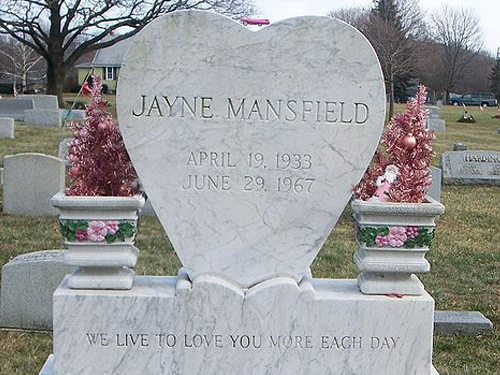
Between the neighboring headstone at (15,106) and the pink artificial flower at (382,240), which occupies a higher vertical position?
the pink artificial flower at (382,240)

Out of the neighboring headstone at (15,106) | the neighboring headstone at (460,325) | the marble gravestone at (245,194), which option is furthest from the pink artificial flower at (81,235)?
the neighboring headstone at (15,106)

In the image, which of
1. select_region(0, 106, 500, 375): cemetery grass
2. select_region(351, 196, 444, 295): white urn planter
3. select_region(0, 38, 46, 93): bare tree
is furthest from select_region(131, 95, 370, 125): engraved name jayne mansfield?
select_region(0, 38, 46, 93): bare tree

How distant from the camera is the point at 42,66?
68375 millimetres

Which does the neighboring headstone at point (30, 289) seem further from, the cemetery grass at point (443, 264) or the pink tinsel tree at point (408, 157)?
the pink tinsel tree at point (408, 157)

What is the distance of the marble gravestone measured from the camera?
4.18m

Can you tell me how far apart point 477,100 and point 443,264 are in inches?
2184

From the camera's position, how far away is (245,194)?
4289 mm

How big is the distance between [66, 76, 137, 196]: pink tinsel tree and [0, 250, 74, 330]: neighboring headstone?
1.65 m

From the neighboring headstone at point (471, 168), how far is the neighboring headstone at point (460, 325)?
9336mm

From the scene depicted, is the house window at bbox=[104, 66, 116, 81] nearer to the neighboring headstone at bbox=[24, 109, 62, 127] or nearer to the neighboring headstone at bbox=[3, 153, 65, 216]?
the neighboring headstone at bbox=[24, 109, 62, 127]

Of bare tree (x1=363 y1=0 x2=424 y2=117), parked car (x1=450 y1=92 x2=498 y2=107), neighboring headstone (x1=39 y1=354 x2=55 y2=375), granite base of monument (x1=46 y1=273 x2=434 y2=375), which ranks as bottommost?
parked car (x1=450 y1=92 x2=498 y2=107)

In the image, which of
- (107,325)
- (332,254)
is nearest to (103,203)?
(107,325)

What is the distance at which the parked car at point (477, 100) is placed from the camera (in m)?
60.1

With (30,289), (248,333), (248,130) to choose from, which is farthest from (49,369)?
(248,130)
